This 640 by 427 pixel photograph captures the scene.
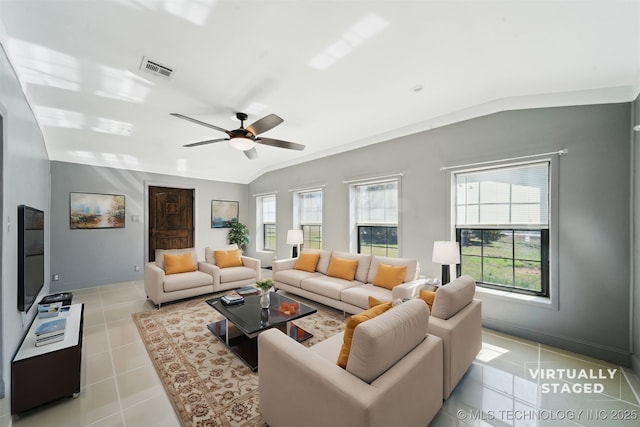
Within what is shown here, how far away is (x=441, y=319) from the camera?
2031 mm

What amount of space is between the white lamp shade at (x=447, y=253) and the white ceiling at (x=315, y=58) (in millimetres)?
1709

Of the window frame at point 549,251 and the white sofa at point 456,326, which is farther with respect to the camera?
the window frame at point 549,251

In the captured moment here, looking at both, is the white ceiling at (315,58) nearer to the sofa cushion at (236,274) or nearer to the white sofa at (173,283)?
A: the white sofa at (173,283)

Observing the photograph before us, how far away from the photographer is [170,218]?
614 cm

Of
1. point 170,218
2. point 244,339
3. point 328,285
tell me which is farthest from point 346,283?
point 170,218

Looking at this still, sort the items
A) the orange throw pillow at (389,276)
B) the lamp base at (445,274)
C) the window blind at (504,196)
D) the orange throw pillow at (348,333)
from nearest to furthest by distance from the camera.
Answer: the orange throw pillow at (348,333) < the window blind at (504,196) < the lamp base at (445,274) < the orange throw pillow at (389,276)

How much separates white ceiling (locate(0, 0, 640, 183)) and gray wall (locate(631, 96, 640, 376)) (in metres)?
0.37

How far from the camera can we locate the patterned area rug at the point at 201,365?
1.87m

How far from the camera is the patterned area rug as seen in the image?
6.12 ft

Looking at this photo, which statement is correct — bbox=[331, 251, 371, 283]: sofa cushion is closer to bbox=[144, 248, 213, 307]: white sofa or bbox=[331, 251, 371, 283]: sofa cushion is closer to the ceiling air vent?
bbox=[144, 248, 213, 307]: white sofa

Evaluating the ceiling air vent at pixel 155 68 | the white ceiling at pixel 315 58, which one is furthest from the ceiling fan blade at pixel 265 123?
the ceiling air vent at pixel 155 68

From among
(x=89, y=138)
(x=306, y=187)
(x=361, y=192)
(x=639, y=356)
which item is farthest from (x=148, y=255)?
(x=639, y=356)

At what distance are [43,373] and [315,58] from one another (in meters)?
3.26

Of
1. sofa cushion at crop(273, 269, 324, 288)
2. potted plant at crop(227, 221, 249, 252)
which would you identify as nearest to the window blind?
sofa cushion at crop(273, 269, 324, 288)
